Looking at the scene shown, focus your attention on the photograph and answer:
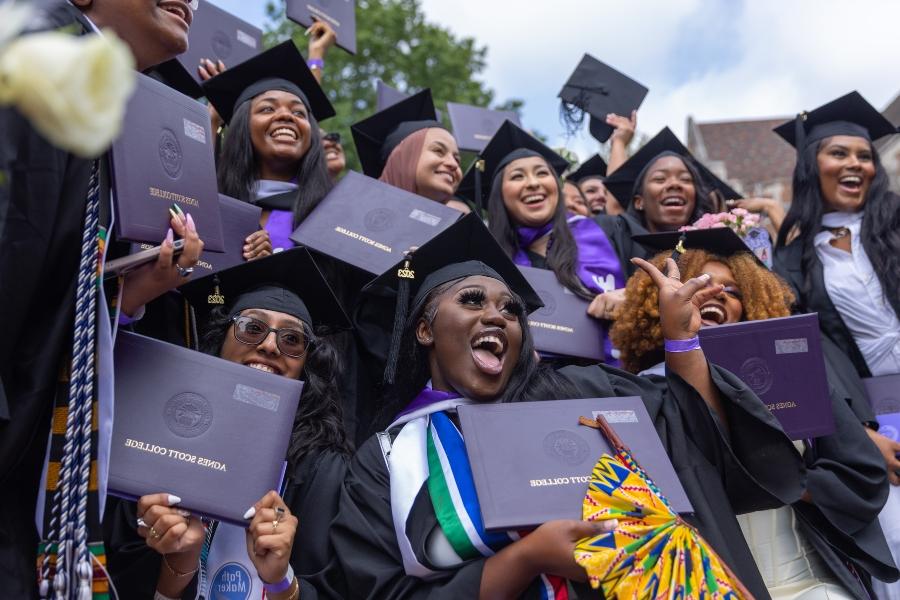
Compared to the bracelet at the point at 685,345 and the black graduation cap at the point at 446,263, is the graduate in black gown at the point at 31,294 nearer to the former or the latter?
the black graduation cap at the point at 446,263

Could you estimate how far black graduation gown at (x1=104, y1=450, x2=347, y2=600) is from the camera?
318cm

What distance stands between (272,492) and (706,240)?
8.96ft

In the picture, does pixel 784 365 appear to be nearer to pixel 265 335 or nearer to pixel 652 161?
pixel 265 335

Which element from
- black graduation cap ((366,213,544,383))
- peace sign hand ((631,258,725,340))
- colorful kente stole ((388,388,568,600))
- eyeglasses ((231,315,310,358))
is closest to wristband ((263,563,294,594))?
colorful kente stole ((388,388,568,600))

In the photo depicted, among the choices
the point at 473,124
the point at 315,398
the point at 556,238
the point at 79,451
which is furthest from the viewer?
the point at 473,124

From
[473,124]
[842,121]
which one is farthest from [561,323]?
[473,124]

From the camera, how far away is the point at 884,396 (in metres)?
4.77

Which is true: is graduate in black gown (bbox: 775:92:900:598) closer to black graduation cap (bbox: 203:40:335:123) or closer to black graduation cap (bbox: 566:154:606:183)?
black graduation cap (bbox: 566:154:606:183)

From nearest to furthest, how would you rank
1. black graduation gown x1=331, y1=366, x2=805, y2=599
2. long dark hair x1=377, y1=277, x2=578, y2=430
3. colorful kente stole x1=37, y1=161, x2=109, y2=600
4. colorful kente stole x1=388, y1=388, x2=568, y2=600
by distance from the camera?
colorful kente stole x1=37, y1=161, x2=109, y2=600
colorful kente stole x1=388, y1=388, x2=568, y2=600
black graduation gown x1=331, y1=366, x2=805, y2=599
long dark hair x1=377, y1=277, x2=578, y2=430

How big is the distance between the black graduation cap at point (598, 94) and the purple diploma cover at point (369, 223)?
2.82 m

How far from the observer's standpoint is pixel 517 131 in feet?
19.5

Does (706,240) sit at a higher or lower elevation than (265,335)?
higher

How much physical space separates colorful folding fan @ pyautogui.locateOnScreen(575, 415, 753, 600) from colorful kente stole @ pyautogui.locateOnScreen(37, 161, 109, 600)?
1.42 meters

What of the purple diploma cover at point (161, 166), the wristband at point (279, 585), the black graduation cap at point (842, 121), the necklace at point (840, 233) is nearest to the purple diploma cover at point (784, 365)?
the necklace at point (840, 233)
